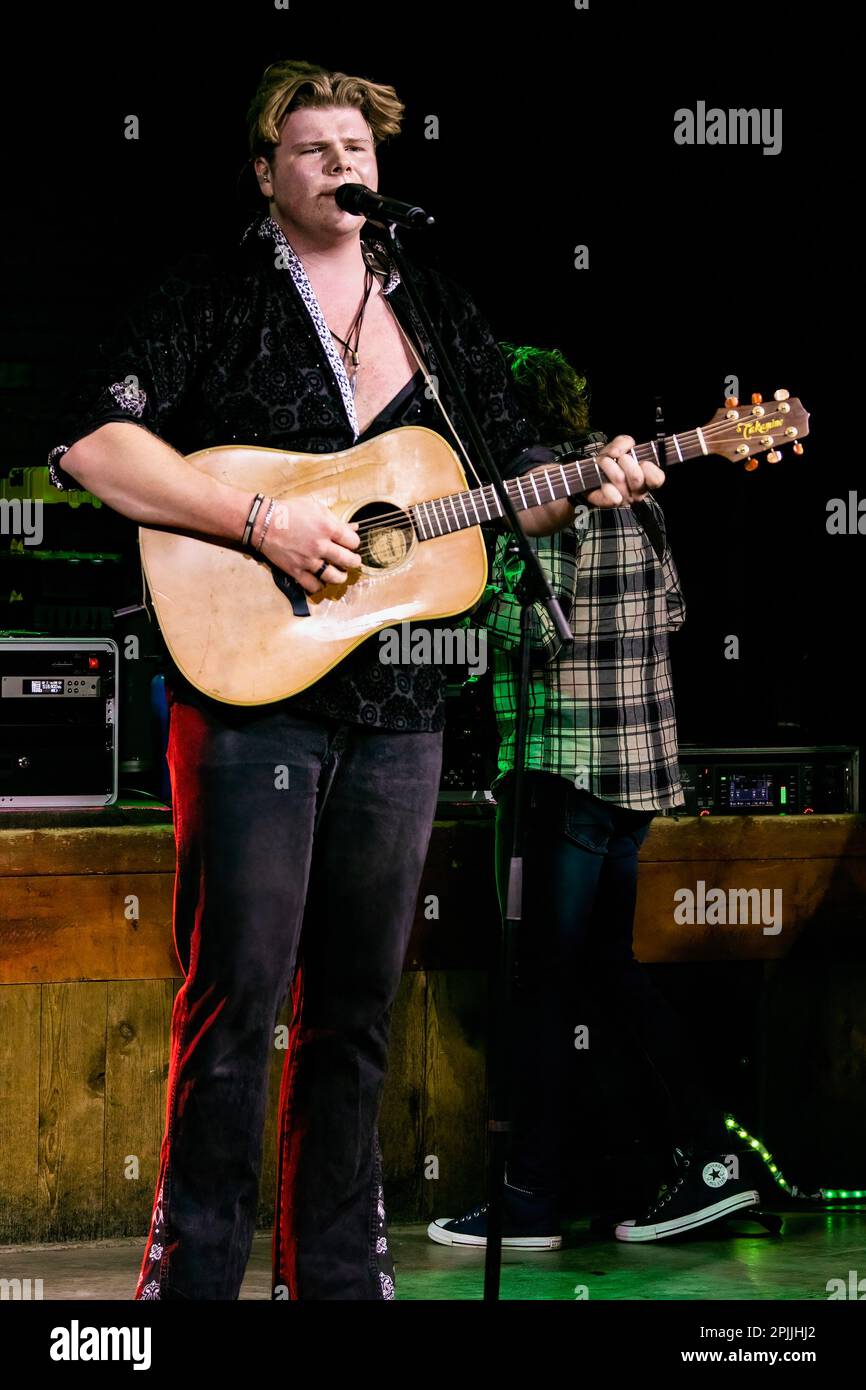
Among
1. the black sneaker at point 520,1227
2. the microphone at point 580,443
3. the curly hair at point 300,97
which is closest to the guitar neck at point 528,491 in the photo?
the curly hair at point 300,97

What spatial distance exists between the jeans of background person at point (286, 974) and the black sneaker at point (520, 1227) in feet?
4.09

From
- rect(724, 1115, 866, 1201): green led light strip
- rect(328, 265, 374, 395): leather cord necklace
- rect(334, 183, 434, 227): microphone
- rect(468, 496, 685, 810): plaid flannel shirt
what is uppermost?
rect(334, 183, 434, 227): microphone

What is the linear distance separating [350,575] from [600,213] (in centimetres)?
320

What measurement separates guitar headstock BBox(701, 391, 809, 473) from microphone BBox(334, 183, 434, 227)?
2.09ft

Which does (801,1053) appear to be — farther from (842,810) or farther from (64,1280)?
(64,1280)

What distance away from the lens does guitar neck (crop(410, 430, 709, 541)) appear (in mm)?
2596

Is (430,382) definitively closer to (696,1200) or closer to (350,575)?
(350,575)

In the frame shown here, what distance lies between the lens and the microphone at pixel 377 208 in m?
2.39

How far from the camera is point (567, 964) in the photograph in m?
3.82

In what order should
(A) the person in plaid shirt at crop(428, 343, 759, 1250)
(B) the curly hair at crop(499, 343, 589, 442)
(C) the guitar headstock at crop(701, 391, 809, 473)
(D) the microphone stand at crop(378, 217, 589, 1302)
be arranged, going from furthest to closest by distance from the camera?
(B) the curly hair at crop(499, 343, 589, 442)
(A) the person in plaid shirt at crop(428, 343, 759, 1250)
(C) the guitar headstock at crop(701, 391, 809, 473)
(D) the microphone stand at crop(378, 217, 589, 1302)

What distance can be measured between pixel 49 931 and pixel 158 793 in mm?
670
